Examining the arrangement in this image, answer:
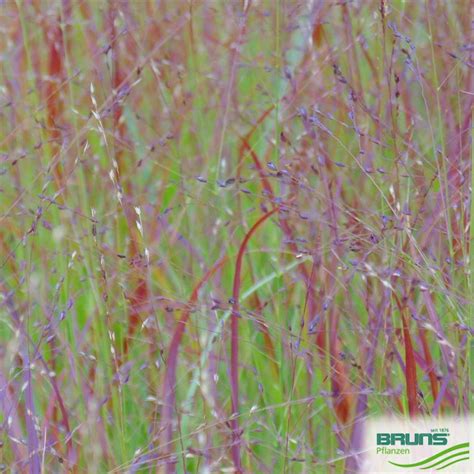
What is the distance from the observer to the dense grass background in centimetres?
121

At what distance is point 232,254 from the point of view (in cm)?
151

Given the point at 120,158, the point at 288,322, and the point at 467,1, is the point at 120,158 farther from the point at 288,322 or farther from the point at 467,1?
the point at 467,1

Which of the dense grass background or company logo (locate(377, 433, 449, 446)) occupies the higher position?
the dense grass background

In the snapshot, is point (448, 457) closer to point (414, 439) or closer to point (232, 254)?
point (414, 439)

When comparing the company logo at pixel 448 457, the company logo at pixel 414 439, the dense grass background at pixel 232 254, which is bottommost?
the company logo at pixel 448 457

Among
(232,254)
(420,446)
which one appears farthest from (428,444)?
(232,254)

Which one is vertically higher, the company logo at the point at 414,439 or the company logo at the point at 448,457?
the company logo at the point at 414,439

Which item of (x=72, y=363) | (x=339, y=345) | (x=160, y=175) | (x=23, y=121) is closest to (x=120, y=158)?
(x=160, y=175)

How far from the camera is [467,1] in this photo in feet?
6.16

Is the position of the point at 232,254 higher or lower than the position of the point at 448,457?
higher

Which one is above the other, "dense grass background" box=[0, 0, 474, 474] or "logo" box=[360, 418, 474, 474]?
"dense grass background" box=[0, 0, 474, 474]

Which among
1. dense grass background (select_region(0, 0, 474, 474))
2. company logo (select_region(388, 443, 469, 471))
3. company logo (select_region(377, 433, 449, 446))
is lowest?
company logo (select_region(388, 443, 469, 471))

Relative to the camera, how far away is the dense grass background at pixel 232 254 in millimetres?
1205

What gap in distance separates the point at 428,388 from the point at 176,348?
411 millimetres
